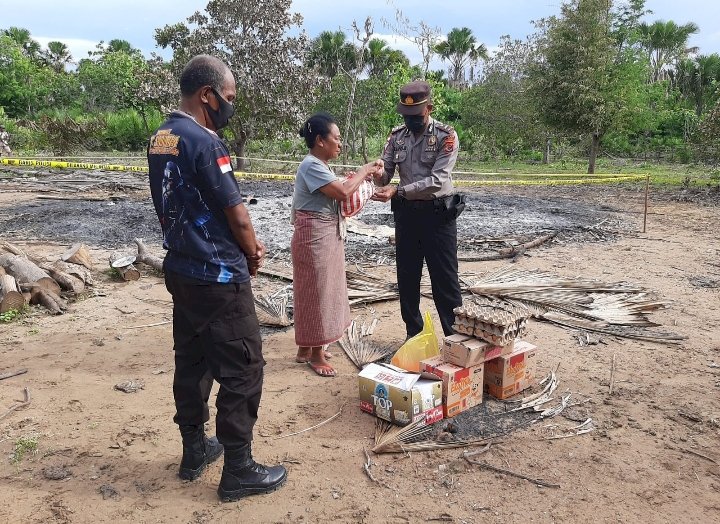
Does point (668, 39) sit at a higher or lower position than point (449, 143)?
higher

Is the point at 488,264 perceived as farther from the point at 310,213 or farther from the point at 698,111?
the point at 698,111

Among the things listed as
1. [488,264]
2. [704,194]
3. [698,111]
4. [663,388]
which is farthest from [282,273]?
[698,111]

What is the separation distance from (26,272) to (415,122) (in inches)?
168

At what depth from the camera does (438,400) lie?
11.1 feet

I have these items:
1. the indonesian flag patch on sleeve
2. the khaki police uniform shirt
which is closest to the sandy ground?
the khaki police uniform shirt

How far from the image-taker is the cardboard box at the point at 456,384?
133 inches

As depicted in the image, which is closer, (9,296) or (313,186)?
(313,186)

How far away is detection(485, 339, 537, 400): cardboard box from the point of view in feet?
11.9

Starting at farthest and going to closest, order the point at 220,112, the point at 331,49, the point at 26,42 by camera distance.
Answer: the point at 26,42, the point at 331,49, the point at 220,112

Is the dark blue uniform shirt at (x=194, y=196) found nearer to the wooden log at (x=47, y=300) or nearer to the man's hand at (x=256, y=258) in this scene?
the man's hand at (x=256, y=258)

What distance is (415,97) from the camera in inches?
157

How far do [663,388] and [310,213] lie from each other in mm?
2746

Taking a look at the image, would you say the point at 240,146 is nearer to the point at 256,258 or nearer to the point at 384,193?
the point at 384,193

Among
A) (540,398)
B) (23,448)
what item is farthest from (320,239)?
(23,448)
